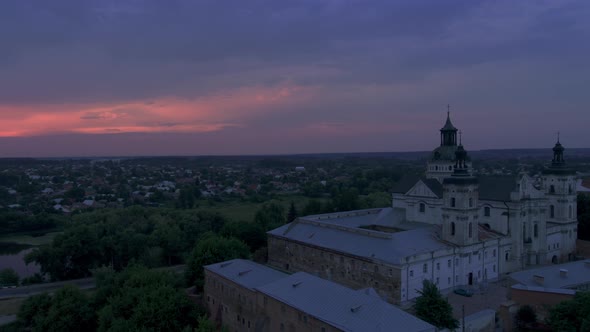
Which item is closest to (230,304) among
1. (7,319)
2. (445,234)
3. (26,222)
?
(445,234)

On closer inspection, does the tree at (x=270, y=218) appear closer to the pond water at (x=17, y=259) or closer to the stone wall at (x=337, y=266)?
the stone wall at (x=337, y=266)

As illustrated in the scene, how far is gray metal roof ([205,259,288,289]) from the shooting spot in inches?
1160

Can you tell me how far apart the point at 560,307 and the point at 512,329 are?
4.26 metres

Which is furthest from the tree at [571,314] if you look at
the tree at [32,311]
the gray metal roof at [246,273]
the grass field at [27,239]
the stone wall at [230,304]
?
the grass field at [27,239]

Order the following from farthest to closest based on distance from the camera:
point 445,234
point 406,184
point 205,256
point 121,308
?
point 406,184 → point 205,256 → point 445,234 → point 121,308

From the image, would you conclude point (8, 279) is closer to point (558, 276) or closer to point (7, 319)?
point (7, 319)

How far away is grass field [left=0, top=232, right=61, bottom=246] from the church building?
4554cm

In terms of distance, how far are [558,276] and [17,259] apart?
216 ft

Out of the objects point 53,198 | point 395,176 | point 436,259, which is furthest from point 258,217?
point 395,176

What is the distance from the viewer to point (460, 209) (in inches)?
1373

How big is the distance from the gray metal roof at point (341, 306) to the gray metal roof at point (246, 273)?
226 cm

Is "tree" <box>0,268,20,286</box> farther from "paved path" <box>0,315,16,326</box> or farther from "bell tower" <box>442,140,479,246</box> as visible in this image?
"bell tower" <box>442,140,479,246</box>

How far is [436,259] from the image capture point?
3366 centimetres

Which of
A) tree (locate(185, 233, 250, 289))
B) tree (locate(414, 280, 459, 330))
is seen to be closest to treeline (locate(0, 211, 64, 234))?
tree (locate(185, 233, 250, 289))
